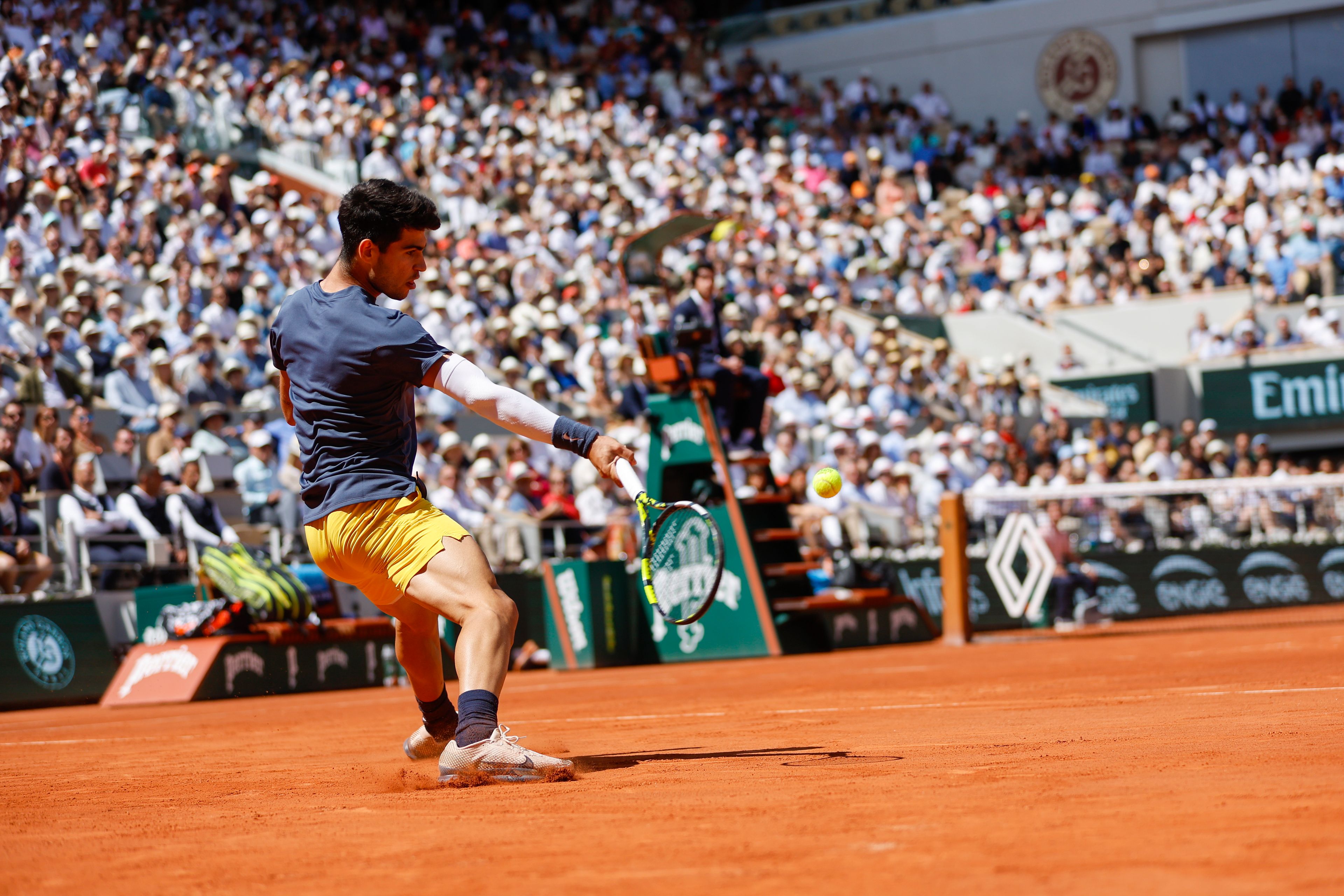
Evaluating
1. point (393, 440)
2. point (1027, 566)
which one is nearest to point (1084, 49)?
point (1027, 566)

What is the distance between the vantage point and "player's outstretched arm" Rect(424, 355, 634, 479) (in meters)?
5.48

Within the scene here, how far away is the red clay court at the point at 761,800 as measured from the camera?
3.55 metres

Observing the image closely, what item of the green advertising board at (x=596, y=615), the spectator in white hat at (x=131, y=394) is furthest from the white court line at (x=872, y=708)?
the spectator in white hat at (x=131, y=394)

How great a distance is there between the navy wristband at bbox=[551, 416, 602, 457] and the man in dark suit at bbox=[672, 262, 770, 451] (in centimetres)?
778

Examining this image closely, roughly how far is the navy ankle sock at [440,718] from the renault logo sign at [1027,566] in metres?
11.4

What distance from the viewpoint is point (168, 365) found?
53.9 feet

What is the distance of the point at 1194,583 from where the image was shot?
62.5ft

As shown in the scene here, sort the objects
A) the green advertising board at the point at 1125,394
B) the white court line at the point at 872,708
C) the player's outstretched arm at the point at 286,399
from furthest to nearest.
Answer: the green advertising board at the point at 1125,394 < the white court line at the point at 872,708 < the player's outstretched arm at the point at 286,399

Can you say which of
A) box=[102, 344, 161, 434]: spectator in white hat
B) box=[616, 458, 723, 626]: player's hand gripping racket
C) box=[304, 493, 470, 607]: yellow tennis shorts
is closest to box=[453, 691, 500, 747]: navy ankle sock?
box=[304, 493, 470, 607]: yellow tennis shorts

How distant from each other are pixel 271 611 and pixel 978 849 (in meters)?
10.3

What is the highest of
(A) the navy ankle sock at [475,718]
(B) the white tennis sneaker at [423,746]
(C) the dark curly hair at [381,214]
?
(C) the dark curly hair at [381,214]

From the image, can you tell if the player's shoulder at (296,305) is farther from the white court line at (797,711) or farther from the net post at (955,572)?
the net post at (955,572)

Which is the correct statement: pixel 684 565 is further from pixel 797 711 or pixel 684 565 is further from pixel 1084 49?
pixel 1084 49

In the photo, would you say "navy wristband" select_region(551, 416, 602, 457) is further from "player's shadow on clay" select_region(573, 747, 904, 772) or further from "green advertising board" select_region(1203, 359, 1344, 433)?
"green advertising board" select_region(1203, 359, 1344, 433)
